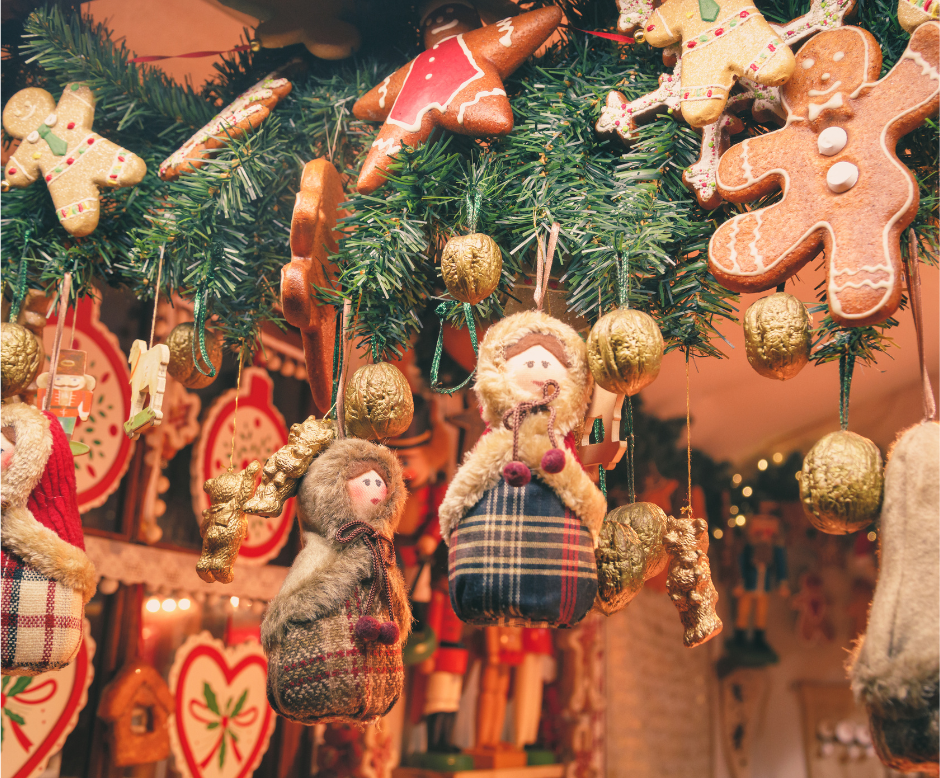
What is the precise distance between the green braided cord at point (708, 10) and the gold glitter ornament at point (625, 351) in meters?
0.32

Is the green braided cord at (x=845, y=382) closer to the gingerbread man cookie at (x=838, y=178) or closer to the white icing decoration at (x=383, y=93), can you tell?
the gingerbread man cookie at (x=838, y=178)

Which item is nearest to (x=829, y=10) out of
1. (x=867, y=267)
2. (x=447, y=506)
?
(x=867, y=267)

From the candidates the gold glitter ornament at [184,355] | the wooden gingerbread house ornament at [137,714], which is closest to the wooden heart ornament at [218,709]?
the wooden gingerbread house ornament at [137,714]

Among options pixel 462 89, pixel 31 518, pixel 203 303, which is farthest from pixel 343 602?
pixel 462 89

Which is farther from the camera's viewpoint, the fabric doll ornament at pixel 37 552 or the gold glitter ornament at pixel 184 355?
the gold glitter ornament at pixel 184 355

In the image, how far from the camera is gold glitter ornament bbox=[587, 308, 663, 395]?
0.70 metres

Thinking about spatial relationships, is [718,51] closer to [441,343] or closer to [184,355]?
[441,343]

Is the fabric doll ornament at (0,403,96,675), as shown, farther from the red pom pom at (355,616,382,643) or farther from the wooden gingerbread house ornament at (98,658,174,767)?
the wooden gingerbread house ornament at (98,658,174,767)

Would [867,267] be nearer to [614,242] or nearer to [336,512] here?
[614,242]

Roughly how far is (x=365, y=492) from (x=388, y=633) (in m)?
0.14

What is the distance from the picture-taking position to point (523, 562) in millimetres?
667

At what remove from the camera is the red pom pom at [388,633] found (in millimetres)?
771

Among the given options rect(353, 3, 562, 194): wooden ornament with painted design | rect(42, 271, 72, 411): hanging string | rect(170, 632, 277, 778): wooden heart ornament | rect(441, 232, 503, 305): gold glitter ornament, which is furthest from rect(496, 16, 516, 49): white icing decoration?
rect(170, 632, 277, 778): wooden heart ornament

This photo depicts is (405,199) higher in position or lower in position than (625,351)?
higher
